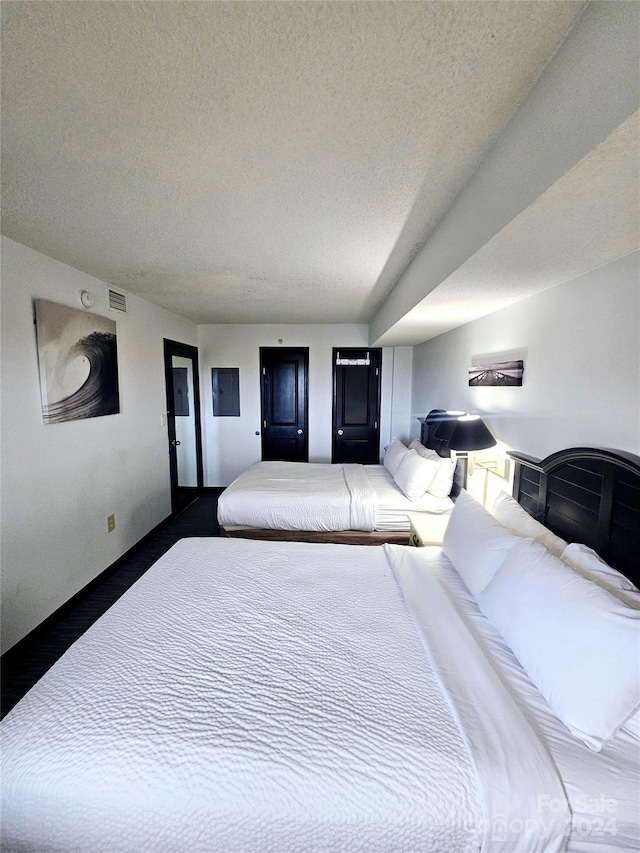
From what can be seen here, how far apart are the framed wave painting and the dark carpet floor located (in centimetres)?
135

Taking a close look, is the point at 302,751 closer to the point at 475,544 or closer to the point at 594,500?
the point at 475,544

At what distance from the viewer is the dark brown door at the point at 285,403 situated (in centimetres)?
457

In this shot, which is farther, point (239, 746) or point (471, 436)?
point (471, 436)

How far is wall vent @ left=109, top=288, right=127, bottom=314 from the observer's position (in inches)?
105

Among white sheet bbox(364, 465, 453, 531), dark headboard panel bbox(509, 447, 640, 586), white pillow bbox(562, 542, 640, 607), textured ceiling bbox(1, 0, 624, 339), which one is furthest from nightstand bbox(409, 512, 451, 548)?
textured ceiling bbox(1, 0, 624, 339)

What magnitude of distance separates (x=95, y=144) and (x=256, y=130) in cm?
60

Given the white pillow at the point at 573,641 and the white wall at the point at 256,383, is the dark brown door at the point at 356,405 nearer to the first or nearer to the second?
the white wall at the point at 256,383

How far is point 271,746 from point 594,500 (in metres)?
1.43

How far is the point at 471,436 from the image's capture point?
2.10m

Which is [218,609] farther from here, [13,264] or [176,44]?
[13,264]

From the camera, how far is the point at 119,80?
0.88 m

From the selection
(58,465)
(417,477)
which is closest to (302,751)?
(417,477)

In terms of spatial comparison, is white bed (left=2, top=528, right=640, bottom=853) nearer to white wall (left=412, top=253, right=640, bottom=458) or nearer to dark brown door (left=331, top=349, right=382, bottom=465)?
white wall (left=412, top=253, right=640, bottom=458)

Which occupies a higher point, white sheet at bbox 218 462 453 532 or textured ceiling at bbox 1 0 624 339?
textured ceiling at bbox 1 0 624 339
